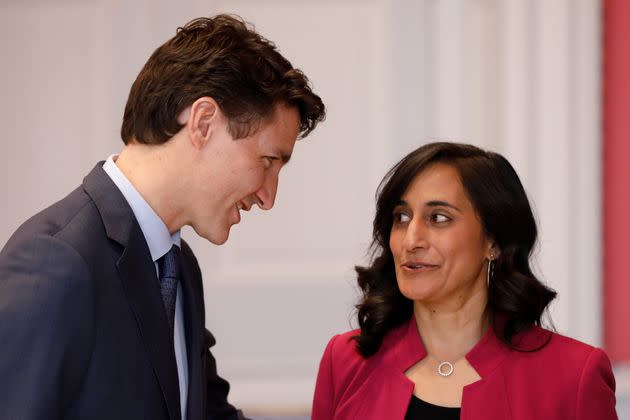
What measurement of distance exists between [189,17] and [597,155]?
122 centimetres

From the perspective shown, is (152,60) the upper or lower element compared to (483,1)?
lower

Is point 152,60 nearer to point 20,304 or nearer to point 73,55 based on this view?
point 20,304

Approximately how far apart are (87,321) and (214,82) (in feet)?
1.45

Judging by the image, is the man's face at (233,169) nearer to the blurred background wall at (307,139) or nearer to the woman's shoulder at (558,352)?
the woman's shoulder at (558,352)

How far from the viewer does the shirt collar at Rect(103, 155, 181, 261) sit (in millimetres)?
1550

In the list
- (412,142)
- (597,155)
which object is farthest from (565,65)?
(412,142)

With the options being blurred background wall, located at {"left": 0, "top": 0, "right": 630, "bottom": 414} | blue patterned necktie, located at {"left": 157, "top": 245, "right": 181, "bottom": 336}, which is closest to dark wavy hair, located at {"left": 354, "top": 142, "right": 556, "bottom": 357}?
blue patterned necktie, located at {"left": 157, "top": 245, "right": 181, "bottom": 336}

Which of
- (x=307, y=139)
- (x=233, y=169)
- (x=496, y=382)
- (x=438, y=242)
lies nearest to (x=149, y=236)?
(x=233, y=169)

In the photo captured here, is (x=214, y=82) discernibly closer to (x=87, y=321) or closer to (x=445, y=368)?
(x=87, y=321)

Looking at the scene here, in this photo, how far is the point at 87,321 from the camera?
136cm

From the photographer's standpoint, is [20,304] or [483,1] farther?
[483,1]

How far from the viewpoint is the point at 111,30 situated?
2.78 m

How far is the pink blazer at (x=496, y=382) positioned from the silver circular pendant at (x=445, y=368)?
0.04 metres

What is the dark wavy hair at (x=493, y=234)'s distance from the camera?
1.97m
